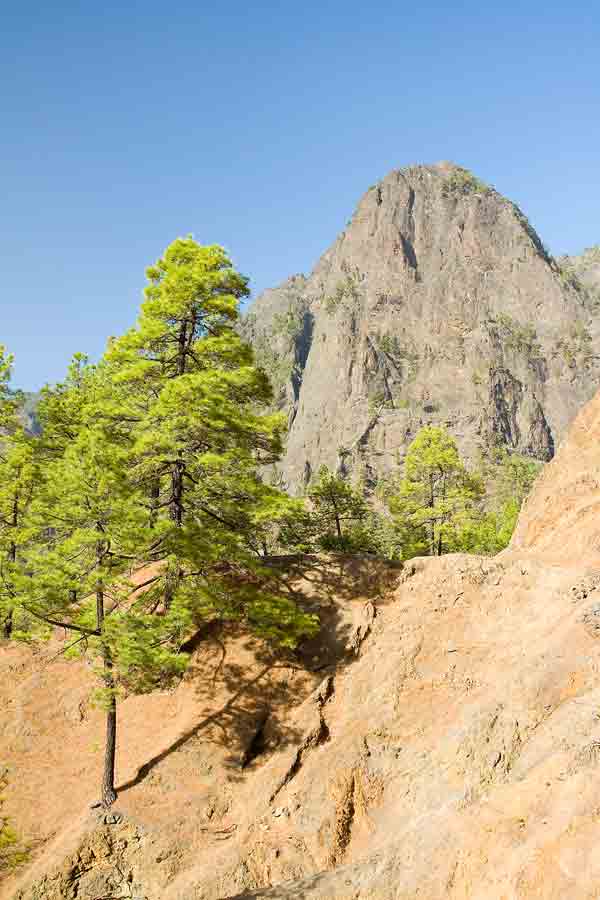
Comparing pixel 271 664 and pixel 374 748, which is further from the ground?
pixel 271 664

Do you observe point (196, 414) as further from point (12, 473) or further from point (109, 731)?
point (12, 473)

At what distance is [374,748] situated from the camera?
1386 centimetres

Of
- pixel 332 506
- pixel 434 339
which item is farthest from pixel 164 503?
pixel 434 339

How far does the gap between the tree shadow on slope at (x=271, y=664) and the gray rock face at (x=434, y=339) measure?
110 m

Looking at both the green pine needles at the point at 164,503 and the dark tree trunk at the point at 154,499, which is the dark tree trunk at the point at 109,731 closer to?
the green pine needles at the point at 164,503

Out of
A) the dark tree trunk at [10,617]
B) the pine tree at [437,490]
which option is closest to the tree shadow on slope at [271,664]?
the dark tree trunk at [10,617]

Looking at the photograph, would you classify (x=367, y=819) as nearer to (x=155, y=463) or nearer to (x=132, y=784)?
(x=132, y=784)

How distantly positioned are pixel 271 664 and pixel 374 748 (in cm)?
425

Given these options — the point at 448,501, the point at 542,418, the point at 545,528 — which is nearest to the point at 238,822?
the point at 545,528

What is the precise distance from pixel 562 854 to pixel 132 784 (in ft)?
36.3

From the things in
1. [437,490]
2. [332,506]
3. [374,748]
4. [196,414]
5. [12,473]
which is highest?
[12,473]

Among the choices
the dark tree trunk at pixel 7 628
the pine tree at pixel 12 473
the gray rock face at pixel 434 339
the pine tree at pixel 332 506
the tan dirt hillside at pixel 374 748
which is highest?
the gray rock face at pixel 434 339

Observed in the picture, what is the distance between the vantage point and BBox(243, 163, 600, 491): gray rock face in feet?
462

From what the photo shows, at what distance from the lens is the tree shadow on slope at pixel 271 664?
1548 centimetres
